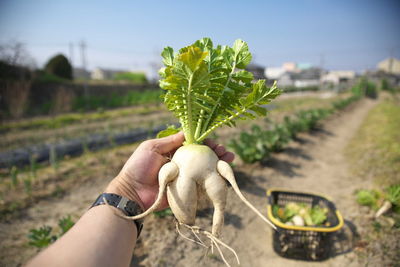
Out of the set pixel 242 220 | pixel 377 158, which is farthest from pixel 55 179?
pixel 377 158

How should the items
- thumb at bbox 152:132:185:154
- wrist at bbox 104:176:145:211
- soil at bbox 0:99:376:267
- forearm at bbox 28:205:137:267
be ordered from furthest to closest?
1. soil at bbox 0:99:376:267
2. thumb at bbox 152:132:185:154
3. wrist at bbox 104:176:145:211
4. forearm at bbox 28:205:137:267

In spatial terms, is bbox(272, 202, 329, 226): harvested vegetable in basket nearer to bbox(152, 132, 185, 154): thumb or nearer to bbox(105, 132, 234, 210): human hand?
bbox(105, 132, 234, 210): human hand

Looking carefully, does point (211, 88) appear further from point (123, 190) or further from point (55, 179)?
point (55, 179)

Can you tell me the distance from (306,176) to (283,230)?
116 inches

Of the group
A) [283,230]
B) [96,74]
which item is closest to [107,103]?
[283,230]

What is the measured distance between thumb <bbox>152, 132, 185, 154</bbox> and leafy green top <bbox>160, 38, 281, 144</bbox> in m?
0.10

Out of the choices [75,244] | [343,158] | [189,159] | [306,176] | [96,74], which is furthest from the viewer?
[96,74]

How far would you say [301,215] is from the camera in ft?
12.1

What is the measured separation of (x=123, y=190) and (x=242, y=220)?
2.55m

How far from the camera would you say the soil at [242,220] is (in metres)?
3.19

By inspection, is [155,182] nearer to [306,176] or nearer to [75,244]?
[75,244]

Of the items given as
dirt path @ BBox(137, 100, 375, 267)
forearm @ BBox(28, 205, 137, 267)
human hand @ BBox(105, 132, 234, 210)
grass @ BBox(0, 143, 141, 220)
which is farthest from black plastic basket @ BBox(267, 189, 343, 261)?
grass @ BBox(0, 143, 141, 220)

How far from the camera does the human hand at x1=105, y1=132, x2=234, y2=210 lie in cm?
217

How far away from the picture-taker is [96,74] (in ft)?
197
